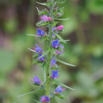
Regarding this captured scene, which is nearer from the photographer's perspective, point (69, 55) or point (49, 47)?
point (49, 47)

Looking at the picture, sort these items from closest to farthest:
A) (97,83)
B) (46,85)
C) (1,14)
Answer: (46,85) → (97,83) → (1,14)

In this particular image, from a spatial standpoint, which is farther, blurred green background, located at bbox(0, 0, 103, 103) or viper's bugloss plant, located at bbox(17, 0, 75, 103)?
blurred green background, located at bbox(0, 0, 103, 103)

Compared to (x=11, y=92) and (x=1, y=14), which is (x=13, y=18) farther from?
(x=11, y=92)

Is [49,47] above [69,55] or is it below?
above

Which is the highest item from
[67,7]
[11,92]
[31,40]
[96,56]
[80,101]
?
[67,7]

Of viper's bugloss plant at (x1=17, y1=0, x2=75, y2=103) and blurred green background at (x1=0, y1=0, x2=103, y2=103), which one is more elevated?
viper's bugloss plant at (x1=17, y1=0, x2=75, y2=103)

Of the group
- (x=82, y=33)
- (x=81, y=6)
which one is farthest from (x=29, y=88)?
(x=81, y=6)

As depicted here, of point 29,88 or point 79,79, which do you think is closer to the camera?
point 29,88

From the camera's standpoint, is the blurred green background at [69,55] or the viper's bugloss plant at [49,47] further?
the blurred green background at [69,55]
